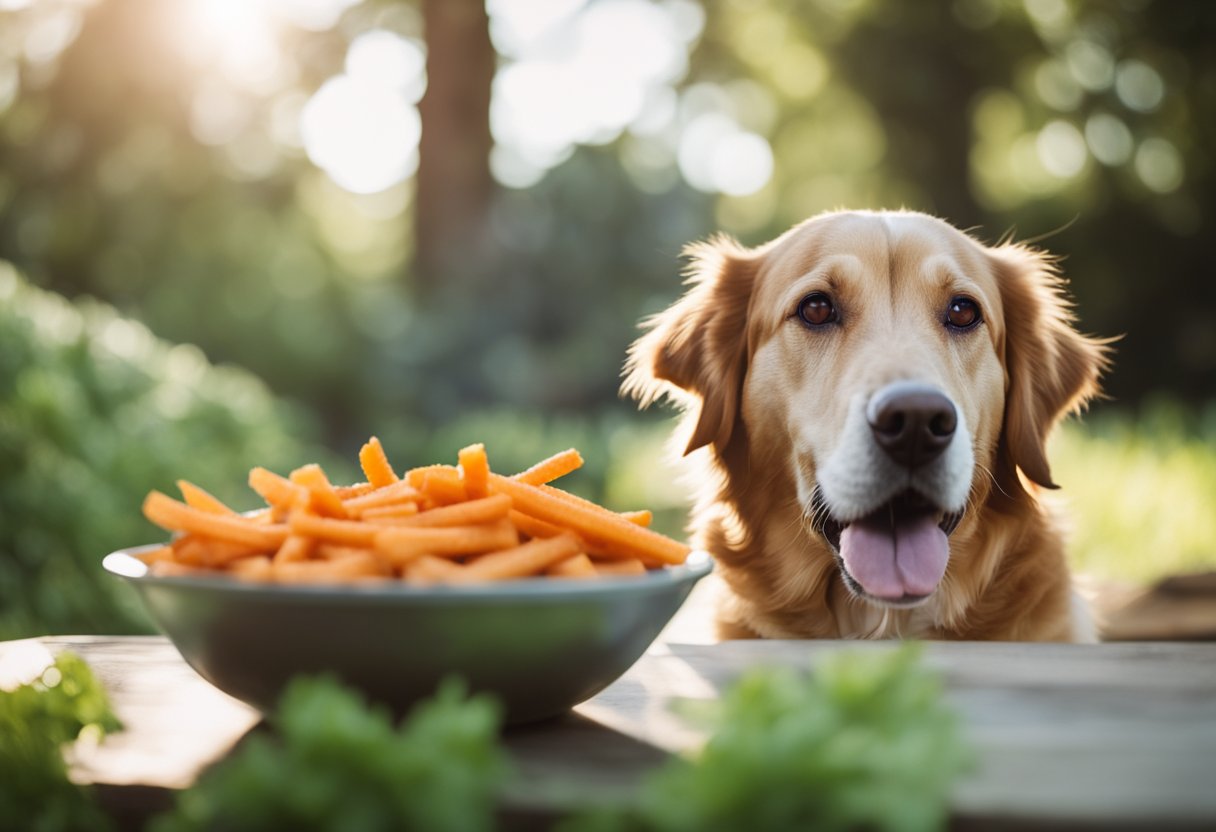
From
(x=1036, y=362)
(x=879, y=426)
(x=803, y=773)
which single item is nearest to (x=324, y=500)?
(x=803, y=773)

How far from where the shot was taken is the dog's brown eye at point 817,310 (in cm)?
259

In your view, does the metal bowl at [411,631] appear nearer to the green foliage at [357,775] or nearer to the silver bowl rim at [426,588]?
the silver bowl rim at [426,588]

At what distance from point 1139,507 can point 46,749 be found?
662cm

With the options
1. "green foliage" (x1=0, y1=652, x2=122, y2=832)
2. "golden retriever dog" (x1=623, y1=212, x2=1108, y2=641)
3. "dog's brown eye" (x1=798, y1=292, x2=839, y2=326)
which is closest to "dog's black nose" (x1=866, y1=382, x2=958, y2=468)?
"golden retriever dog" (x1=623, y1=212, x2=1108, y2=641)

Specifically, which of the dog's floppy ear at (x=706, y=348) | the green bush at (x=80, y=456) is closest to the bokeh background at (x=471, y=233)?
the green bush at (x=80, y=456)

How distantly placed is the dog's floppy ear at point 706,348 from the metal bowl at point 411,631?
152 centimetres

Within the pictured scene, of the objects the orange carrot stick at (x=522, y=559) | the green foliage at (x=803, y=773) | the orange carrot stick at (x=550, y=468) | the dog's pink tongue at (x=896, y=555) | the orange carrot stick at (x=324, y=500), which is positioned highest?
the orange carrot stick at (x=324, y=500)

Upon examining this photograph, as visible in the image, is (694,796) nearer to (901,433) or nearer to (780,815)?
(780,815)

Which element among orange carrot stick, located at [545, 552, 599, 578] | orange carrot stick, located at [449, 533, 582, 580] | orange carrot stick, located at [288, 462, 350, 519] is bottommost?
orange carrot stick, located at [545, 552, 599, 578]

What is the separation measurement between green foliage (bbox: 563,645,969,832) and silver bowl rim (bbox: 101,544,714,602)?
9.8 inches

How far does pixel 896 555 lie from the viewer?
2312mm

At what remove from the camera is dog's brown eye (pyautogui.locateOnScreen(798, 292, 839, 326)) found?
2594 mm

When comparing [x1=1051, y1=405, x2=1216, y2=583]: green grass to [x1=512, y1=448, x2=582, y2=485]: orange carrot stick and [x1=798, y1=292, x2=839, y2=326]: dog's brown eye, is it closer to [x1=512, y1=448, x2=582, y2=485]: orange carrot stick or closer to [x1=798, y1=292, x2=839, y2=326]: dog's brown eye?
[x1=798, y1=292, x2=839, y2=326]: dog's brown eye

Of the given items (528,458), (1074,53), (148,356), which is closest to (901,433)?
(148,356)
